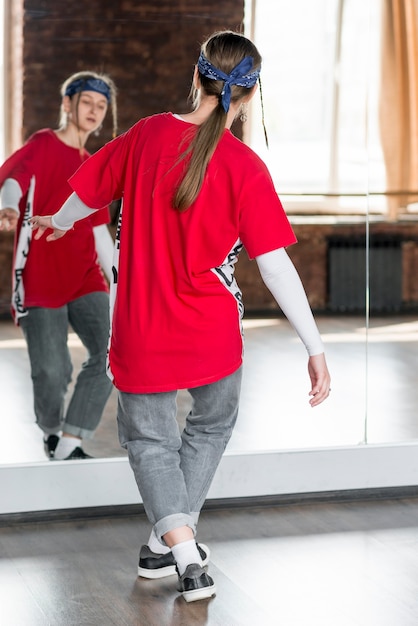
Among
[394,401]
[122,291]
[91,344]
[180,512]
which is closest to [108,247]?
[91,344]

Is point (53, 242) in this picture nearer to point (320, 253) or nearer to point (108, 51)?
point (108, 51)

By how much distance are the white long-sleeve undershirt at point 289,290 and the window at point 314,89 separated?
2.80 feet

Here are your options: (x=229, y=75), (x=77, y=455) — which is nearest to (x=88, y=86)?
(x=229, y=75)

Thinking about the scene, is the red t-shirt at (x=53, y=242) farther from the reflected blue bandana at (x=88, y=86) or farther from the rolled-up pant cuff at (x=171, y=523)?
the rolled-up pant cuff at (x=171, y=523)

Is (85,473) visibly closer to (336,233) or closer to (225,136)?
(336,233)

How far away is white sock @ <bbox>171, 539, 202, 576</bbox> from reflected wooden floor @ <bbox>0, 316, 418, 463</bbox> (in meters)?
0.69

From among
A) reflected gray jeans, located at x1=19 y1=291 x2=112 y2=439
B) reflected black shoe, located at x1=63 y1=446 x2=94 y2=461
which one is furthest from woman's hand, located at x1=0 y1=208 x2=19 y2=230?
reflected black shoe, located at x1=63 y1=446 x2=94 y2=461

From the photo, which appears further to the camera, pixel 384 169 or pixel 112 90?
pixel 384 169

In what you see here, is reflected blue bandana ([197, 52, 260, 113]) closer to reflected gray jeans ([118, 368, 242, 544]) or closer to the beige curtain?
reflected gray jeans ([118, 368, 242, 544])

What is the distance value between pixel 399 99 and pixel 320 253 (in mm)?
587

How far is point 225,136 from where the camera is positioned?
2.67 m

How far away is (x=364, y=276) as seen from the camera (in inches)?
149

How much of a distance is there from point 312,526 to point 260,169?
130 centimetres

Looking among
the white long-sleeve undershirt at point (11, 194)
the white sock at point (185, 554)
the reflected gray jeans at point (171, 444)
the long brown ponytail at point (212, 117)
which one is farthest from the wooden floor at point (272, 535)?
the long brown ponytail at point (212, 117)
